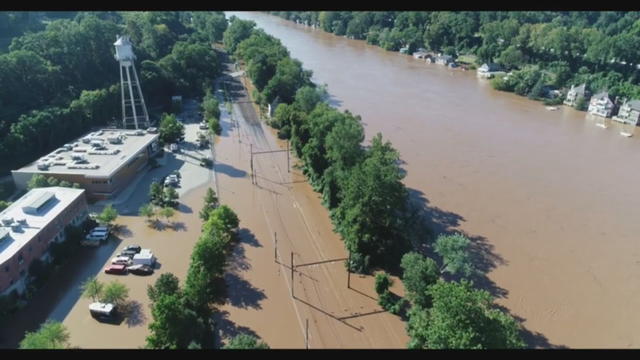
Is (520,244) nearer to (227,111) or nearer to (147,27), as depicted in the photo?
(227,111)

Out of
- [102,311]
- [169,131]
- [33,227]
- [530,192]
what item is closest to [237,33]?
[169,131]

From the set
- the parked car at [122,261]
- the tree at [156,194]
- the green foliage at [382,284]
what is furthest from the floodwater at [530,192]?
the parked car at [122,261]

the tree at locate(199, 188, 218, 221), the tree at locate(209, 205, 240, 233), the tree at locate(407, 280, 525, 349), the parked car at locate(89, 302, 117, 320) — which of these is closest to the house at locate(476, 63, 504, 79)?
the tree at locate(199, 188, 218, 221)

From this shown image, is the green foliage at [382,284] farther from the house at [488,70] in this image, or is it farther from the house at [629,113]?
the house at [488,70]

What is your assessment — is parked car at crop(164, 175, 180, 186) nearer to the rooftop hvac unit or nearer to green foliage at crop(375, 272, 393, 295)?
the rooftop hvac unit

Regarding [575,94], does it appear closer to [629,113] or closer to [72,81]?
[629,113]
